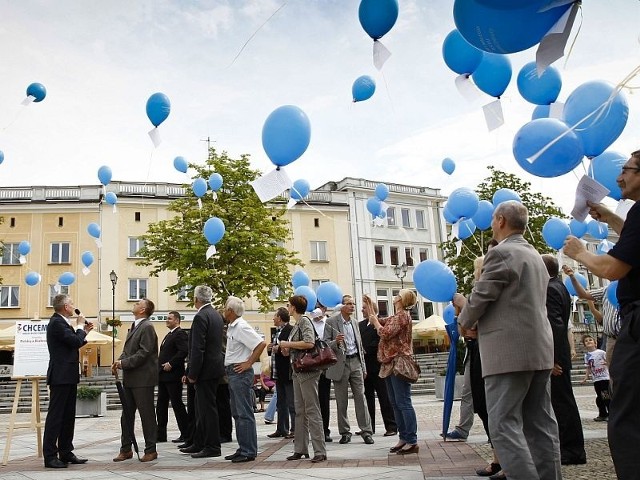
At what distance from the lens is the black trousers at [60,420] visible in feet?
24.3

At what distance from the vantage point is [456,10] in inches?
142

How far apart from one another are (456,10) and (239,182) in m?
26.7

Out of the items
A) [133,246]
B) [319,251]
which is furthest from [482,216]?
[319,251]

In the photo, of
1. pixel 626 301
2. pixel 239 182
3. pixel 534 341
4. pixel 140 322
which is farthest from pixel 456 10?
pixel 239 182

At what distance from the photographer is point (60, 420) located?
7.54 metres

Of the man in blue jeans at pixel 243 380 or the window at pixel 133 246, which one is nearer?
the man in blue jeans at pixel 243 380

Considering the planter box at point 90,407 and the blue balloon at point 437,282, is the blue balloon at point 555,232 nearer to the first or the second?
the blue balloon at point 437,282

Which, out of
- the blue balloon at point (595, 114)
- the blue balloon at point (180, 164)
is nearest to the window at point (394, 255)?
the blue balloon at point (180, 164)

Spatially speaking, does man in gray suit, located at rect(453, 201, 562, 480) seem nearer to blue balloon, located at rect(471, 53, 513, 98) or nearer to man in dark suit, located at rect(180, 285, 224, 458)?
blue balloon, located at rect(471, 53, 513, 98)

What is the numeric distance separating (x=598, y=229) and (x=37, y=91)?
977cm

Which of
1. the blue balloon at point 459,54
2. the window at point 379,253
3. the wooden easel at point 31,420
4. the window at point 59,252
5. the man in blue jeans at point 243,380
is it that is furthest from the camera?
the window at point 379,253

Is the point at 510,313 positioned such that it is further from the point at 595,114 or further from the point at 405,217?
the point at 405,217

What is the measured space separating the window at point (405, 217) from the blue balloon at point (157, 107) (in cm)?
3963

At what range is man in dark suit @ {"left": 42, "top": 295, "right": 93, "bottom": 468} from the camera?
7539 millimetres
